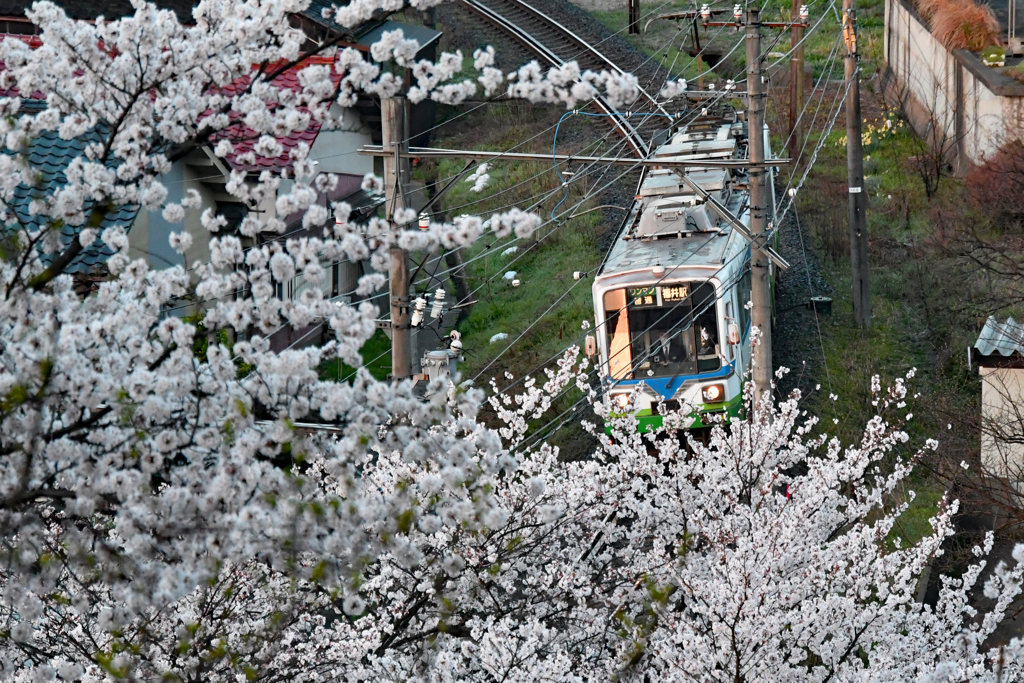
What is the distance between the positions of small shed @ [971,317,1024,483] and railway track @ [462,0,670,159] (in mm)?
10701

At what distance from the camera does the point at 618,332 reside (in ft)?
44.6

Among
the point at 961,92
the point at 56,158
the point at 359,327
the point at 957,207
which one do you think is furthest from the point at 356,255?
the point at 961,92

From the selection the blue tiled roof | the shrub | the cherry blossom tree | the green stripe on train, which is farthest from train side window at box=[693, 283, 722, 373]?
the shrub

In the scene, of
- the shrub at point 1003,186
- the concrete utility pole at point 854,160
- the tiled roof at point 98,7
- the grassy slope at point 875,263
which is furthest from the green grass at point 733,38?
the tiled roof at point 98,7

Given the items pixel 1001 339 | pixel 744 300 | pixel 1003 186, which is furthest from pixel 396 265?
pixel 1003 186

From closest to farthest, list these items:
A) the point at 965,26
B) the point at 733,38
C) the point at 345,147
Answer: the point at 345,147 < the point at 965,26 < the point at 733,38

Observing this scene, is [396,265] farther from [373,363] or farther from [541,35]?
[541,35]

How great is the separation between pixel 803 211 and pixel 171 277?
1850cm

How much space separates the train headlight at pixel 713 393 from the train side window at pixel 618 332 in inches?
35.1

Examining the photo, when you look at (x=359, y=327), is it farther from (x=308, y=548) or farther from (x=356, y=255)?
(x=308, y=548)

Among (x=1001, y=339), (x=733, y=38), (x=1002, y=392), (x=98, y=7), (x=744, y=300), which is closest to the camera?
(x=1002, y=392)

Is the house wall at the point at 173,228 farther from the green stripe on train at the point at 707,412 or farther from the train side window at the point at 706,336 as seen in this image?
the train side window at the point at 706,336

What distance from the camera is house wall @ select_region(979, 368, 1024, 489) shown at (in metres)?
11.9

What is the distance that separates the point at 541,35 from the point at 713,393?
49.9ft
